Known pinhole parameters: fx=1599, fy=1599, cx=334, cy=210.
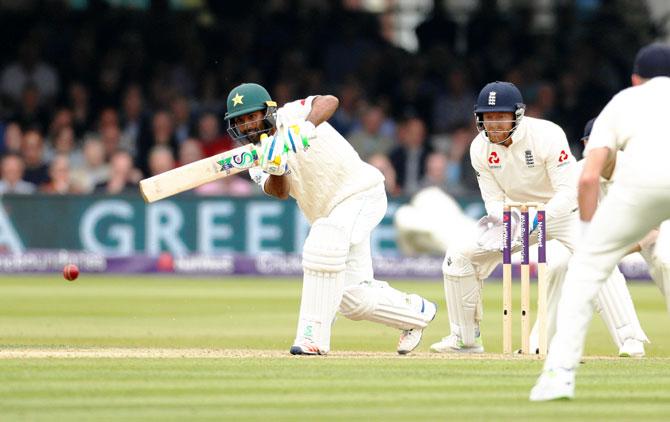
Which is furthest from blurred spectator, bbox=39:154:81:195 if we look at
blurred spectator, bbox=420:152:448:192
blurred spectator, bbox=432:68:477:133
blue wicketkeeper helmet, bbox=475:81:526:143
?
blue wicketkeeper helmet, bbox=475:81:526:143

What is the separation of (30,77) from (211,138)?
232cm

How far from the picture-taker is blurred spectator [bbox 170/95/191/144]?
16.5 metres

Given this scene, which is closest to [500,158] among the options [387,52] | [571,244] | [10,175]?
[571,244]

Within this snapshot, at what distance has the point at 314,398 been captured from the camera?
6.27 metres

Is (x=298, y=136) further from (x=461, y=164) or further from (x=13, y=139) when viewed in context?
(x=13, y=139)

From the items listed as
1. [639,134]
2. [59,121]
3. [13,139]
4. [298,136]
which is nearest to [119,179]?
[59,121]

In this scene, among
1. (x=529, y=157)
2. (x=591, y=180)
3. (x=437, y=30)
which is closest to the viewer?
(x=591, y=180)

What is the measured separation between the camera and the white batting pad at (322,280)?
813 centimetres

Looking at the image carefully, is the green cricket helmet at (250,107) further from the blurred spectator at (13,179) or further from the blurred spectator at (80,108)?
the blurred spectator at (80,108)

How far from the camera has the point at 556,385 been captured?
6098 mm

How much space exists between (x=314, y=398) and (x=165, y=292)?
24.2ft

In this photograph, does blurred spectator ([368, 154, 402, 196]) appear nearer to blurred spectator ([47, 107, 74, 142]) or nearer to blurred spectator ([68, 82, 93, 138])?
blurred spectator ([68, 82, 93, 138])

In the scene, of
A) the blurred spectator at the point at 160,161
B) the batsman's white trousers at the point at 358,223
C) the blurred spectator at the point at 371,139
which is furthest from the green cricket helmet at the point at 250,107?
the blurred spectator at the point at 371,139

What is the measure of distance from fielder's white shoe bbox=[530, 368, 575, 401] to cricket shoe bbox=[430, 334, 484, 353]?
2.56 m
